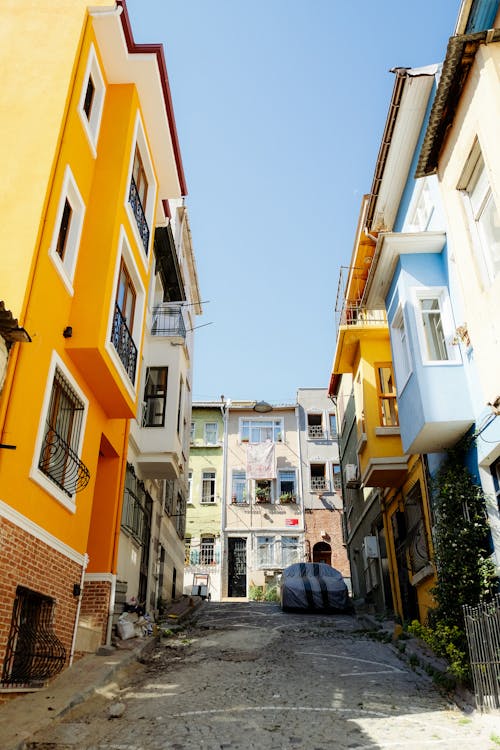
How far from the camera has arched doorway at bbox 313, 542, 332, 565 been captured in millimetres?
32969

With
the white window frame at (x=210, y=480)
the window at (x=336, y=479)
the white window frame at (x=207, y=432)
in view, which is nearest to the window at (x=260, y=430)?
the white window frame at (x=207, y=432)

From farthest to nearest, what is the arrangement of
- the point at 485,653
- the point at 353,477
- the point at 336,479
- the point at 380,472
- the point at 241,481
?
the point at 241,481 < the point at 336,479 < the point at 353,477 < the point at 380,472 < the point at 485,653

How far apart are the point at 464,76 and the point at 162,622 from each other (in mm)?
13182

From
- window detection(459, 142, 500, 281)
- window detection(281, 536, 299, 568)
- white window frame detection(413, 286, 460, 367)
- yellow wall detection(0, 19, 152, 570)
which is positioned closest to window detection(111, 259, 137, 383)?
yellow wall detection(0, 19, 152, 570)

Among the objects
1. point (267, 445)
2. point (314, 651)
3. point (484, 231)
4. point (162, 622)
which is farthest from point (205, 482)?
point (484, 231)

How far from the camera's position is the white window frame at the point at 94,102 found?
34.1ft

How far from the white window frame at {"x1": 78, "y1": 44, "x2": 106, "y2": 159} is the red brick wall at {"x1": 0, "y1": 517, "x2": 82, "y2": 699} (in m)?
6.91

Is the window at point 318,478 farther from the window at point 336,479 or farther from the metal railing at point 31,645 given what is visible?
the metal railing at point 31,645

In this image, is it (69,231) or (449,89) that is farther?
(69,231)

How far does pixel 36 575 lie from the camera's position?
7.96 meters

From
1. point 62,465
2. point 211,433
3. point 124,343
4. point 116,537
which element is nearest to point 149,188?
point 124,343

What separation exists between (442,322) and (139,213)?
643 cm

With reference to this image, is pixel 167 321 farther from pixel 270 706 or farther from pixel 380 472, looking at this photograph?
pixel 270 706

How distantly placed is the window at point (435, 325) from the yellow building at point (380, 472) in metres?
2.04
